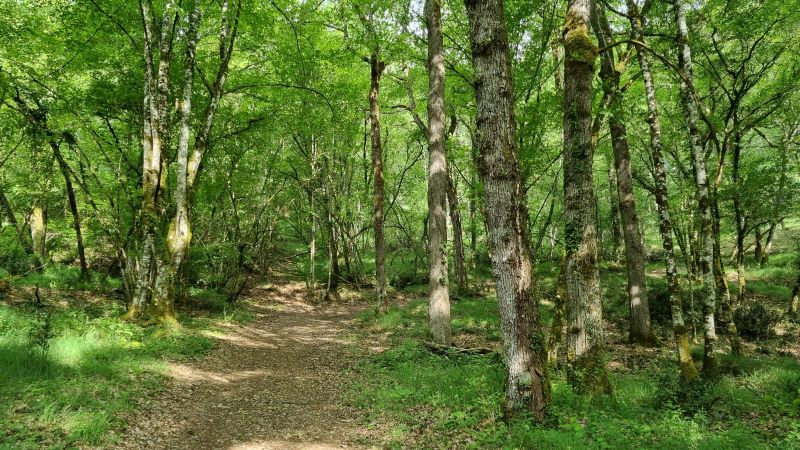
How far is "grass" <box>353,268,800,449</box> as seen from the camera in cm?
516

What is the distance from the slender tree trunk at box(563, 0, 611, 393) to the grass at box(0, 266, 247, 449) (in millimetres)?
6706

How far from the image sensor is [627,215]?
40.3ft

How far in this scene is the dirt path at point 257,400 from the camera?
6.13 m

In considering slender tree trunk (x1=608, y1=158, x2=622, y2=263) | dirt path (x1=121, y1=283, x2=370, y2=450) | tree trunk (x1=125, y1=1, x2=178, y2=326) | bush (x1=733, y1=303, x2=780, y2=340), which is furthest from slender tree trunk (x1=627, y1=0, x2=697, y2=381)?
slender tree trunk (x1=608, y1=158, x2=622, y2=263)

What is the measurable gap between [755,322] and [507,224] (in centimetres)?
1381

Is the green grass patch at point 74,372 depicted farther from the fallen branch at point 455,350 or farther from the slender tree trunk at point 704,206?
the slender tree trunk at point 704,206

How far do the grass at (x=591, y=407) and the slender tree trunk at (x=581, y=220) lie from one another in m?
0.55

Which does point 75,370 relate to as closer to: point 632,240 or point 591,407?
point 591,407

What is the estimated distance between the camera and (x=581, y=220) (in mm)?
6898

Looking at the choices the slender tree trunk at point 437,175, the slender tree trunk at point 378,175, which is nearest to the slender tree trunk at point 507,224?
the slender tree trunk at point 437,175

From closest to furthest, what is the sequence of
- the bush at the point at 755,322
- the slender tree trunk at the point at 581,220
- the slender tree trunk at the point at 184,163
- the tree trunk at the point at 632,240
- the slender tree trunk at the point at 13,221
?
the slender tree trunk at the point at 581,220 → the slender tree trunk at the point at 184,163 → the tree trunk at the point at 632,240 → the bush at the point at 755,322 → the slender tree trunk at the point at 13,221

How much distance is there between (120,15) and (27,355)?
31.0 ft

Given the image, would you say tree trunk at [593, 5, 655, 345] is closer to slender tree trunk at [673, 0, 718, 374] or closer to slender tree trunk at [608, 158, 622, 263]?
slender tree trunk at [673, 0, 718, 374]

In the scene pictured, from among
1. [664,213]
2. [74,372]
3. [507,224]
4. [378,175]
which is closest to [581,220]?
[507,224]
